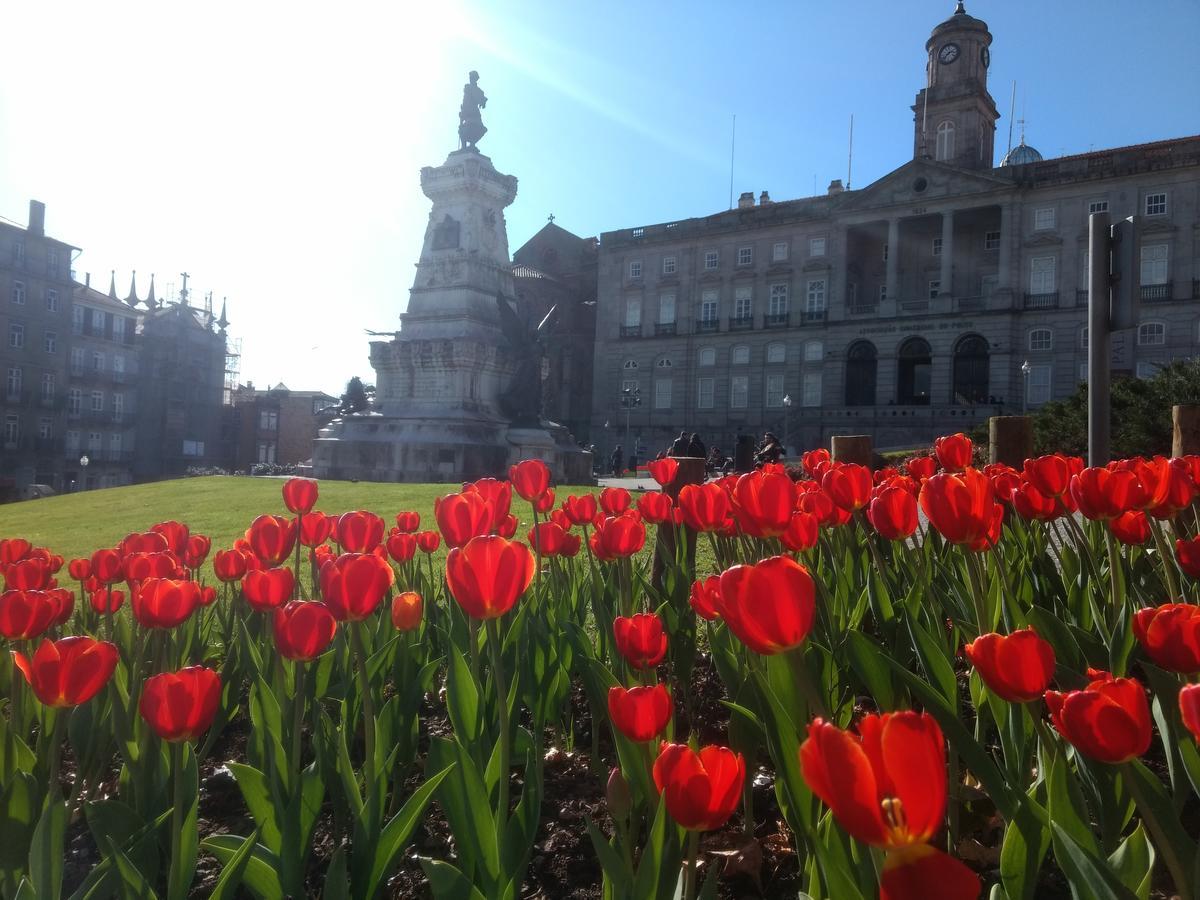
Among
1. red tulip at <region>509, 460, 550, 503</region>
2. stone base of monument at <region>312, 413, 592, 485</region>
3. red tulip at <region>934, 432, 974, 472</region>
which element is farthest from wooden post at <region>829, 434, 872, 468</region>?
stone base of monument at <region>312, 413, 592, 485</region>

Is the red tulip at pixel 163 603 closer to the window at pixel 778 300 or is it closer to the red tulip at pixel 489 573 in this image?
the red tulip at pixel 489 573

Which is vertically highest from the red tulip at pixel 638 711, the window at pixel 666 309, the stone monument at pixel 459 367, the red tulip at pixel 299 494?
the window at pixel 666 309

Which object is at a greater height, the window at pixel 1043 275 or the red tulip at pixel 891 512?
the window at pixel 1043 275

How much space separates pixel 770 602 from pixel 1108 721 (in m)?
0.38

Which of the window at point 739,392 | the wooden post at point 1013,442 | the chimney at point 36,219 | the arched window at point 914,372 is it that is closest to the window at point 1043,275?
the arched window at point 914,372

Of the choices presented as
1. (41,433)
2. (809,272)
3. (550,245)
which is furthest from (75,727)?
(550,245)

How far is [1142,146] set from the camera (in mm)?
38625

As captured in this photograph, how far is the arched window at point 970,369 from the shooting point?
40.5 m

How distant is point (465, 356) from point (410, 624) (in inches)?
789

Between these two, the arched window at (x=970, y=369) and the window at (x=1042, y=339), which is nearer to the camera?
the window at (x=1042, y=339)

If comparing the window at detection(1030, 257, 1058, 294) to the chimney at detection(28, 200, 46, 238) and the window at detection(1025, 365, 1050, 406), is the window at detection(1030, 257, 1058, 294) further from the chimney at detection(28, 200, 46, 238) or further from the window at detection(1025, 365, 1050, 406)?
the chimney at detection(28, 200, 46, 238)

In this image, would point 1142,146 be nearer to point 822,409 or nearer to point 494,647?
point 822,409

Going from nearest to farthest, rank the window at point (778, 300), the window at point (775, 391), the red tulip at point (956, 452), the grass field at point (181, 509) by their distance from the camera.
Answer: the red tulip at point (956, 452)
the grass field at point (181, 509)
the window at point (775, 391)
the window at point (778, 300)

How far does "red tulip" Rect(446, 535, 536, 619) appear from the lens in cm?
137
